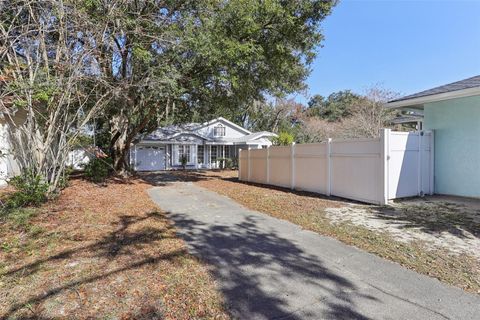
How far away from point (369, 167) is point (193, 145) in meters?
19.8

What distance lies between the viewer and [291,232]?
5531mm

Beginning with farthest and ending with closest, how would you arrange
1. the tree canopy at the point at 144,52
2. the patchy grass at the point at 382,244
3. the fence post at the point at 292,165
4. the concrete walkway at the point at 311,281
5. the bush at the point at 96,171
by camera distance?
1. the bush at the point at 96,171
2. the fence post at the point at 292,165
3. the tree canopy at the point at 144,52
4. the patchy grass at the point at 382,244
5. the concrete walkway at the point at 311,281

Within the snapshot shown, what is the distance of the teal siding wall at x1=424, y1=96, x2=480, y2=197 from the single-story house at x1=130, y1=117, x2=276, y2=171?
14.9m

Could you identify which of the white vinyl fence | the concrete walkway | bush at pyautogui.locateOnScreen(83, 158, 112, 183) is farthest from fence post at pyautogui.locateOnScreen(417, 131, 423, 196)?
bush at pyautogui.locateOnScreen(83, 158, 112, 183)

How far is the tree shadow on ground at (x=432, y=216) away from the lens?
5.54 meters

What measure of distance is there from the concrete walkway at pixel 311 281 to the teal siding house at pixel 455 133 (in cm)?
656

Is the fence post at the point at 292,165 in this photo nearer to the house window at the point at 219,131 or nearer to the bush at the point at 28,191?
the bush at the point at 28,191

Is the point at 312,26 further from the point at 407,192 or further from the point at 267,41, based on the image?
the point at 407,192

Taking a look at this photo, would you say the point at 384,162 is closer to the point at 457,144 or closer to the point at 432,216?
the point at 432,216

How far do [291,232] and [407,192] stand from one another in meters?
5.10

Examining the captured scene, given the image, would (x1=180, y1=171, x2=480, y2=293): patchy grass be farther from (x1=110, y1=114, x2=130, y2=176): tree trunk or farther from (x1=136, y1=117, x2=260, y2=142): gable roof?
(x1=136, y1=117, x2=260, y2=142): gable roof

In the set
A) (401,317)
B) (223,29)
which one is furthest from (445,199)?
(223,29)

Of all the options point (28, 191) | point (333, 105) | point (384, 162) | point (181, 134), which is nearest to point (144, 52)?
point (28, 191)

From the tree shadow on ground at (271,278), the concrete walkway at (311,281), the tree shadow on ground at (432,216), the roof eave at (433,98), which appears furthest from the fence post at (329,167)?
the tree shadow on ground at (271,278)
